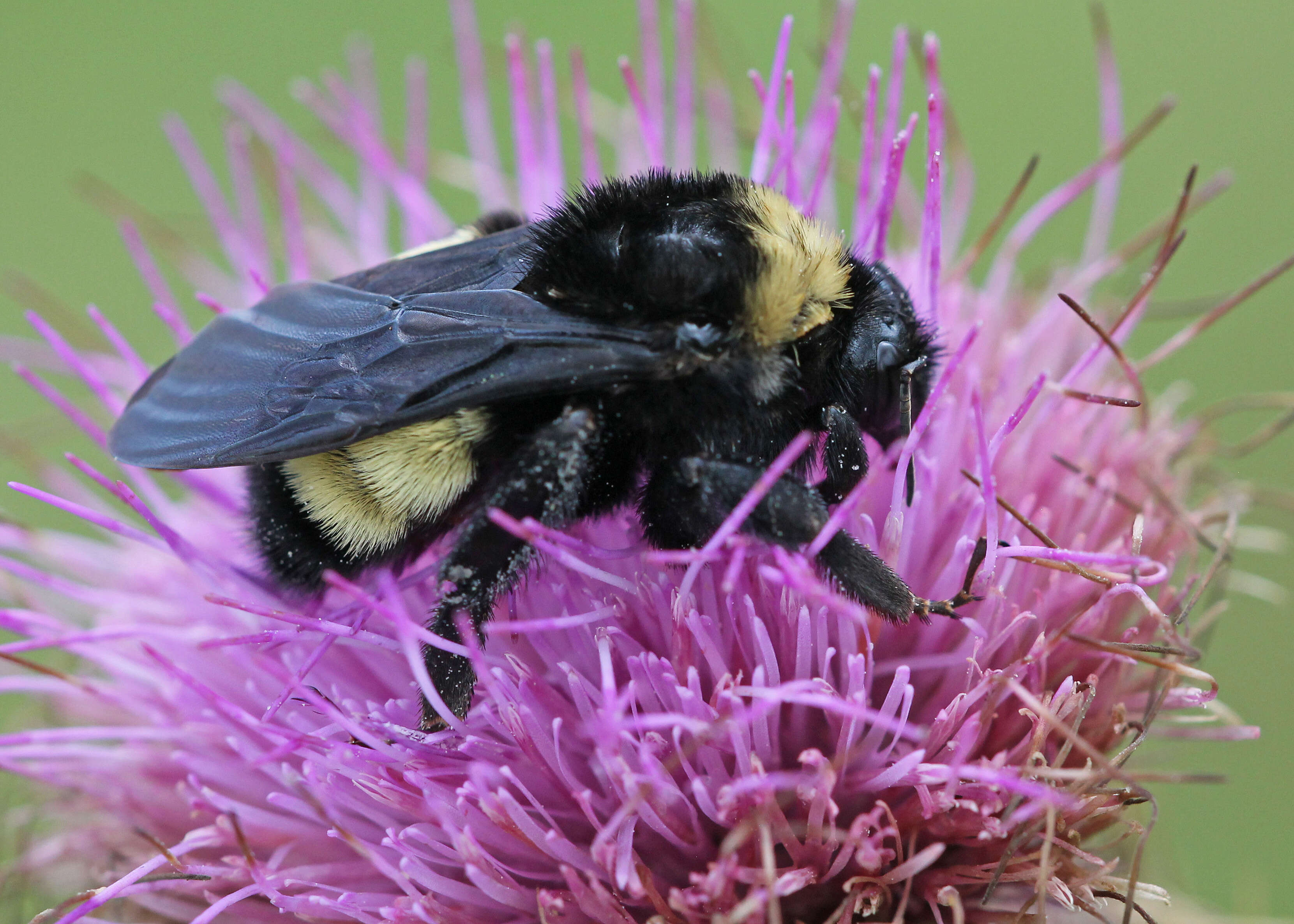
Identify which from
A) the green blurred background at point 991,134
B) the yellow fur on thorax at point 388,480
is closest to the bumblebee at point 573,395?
the yellow fur on thorax at point 388,480

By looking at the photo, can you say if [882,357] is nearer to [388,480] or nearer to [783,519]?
[783,519]

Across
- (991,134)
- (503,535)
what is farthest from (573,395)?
(991,134)

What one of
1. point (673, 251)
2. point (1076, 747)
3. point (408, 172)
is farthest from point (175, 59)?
point (1076, 747)

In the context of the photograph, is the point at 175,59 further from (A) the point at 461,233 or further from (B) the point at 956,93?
(A) the point at 461,233

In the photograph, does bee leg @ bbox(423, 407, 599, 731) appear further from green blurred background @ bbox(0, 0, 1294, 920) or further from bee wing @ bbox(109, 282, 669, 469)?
green blurred background @ bbox(0, 0, 1294, 920)

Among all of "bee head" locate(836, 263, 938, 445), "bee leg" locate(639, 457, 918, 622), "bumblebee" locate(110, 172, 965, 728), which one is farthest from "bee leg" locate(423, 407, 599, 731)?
"bee head" locate(836, 263, 938, 445)

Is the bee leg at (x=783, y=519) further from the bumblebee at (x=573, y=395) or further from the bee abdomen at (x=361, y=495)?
the bee abdomen at (x=361, y=495)
